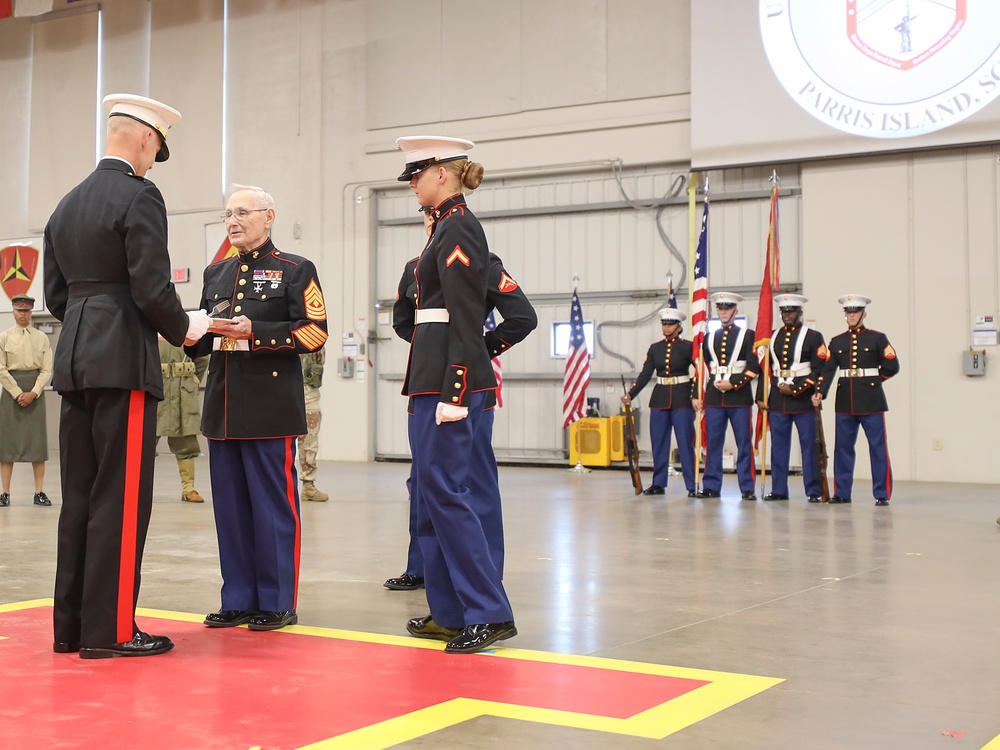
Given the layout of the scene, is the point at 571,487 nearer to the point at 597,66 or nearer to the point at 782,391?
the point at 782,391

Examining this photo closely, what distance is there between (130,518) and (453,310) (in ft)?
3.68

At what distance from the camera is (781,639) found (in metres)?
3.58

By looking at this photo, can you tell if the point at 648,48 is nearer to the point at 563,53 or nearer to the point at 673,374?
the point at 563,53

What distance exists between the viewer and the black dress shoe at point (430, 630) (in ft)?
11.5

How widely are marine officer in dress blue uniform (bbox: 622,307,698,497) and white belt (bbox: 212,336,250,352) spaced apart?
6.25 metres

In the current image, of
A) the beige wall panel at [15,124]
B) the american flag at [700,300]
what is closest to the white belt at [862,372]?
the american flag at [700,300]

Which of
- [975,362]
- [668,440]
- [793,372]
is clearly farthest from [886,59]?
[668,440]

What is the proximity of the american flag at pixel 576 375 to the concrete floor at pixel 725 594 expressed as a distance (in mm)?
3408

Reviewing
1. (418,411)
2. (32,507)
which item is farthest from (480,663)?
(32,507)

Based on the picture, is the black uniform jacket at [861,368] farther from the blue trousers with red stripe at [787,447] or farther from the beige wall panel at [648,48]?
the beige wall panel at [648,48]

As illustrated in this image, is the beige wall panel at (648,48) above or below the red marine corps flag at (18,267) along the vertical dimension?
above

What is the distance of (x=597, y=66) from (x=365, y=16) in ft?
11.0

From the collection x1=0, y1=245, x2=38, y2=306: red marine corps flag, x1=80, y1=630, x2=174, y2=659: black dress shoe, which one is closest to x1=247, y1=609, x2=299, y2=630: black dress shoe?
x1=80, y1=630, x2=174, y2=659: black dress shoe

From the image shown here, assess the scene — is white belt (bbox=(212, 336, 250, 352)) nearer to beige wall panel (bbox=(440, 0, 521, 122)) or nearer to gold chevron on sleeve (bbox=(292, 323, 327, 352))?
gold chevron on sleeve (bbox=(292, 323, 327, 352))
